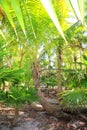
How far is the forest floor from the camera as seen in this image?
5668 millimetres

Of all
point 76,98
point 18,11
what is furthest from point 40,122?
point 18,11

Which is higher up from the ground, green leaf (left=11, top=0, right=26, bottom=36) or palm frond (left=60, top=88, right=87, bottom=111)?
green leaf (left=11, top=0, right=26, bottom=36)

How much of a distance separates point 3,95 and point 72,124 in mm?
2033

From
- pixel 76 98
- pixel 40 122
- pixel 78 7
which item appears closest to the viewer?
pixel 78 7

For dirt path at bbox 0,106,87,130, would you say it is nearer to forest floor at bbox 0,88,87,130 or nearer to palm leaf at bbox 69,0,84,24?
forest floor at bbox 0,88,87,130

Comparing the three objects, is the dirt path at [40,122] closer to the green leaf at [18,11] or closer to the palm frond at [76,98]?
the palm frond at [76,98]

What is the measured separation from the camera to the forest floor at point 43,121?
567 centimetres

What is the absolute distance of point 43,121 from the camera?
6070 millimetres

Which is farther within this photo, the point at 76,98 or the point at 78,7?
the point at 76,98

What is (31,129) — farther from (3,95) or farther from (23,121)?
(3,95)

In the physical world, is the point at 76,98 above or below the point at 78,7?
below

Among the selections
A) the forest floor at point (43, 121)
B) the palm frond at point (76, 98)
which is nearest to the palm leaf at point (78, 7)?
the palm frond at point (76, 98)

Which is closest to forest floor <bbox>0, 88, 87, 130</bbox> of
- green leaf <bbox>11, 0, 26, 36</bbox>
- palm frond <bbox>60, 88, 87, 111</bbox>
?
palm frond <bbox>60, 88, 87, 111</bbox>

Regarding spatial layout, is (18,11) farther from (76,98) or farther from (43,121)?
(43,121)
